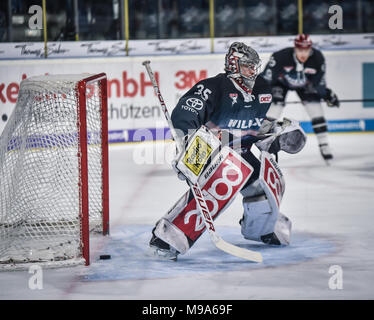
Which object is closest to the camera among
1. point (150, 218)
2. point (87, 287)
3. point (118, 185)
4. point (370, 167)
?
point (87, 287)

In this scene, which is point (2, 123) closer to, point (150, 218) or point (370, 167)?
point (150, 218)

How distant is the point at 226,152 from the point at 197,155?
0.33 m

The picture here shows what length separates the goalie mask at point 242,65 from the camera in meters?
4.09

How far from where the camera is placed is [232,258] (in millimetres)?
4199

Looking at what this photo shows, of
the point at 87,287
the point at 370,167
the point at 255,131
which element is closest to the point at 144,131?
the point at 370,167

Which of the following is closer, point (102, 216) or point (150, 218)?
point (102, 216)

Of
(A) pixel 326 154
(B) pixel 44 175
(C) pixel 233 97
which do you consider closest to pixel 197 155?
(C) pixel 233 97

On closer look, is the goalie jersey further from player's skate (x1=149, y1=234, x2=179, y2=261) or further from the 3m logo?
player's skate (x1=149, y1=234, x2=179, y2=261)

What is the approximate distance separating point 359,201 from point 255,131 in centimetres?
173

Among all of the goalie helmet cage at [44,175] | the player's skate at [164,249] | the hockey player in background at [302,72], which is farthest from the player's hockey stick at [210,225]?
the hockey player in background at [302,72]

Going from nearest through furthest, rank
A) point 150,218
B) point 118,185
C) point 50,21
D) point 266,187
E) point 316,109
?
point 266,187
point 150,218
point 118,185
point 316,109
point 50,21

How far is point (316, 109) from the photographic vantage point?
7633mm

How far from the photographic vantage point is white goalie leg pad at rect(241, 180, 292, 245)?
167 inches

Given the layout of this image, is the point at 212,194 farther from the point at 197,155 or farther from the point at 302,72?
the point at 302,72
